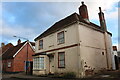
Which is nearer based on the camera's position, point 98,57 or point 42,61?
point 98,57

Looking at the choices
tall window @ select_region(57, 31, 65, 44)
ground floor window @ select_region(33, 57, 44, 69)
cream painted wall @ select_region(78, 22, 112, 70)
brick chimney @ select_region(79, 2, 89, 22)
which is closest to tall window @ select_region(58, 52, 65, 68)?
tall window @ select_region(57, 31, 65, 44)

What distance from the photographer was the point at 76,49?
1318 cm

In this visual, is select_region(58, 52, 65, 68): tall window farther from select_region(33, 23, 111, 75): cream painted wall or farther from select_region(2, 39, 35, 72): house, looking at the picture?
select_region(2, 39, 35, 72): house

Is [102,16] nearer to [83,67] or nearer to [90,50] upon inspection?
[90,50]

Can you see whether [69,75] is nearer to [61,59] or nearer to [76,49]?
[61,59]

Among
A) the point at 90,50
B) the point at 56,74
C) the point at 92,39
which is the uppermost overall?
the point at 92,39

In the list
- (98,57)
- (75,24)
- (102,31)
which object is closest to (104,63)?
(98,57)

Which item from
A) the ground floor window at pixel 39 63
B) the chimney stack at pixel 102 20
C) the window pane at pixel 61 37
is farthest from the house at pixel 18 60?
the chimney stack at pixel 102 20

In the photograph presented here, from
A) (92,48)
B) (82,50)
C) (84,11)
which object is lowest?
(82,50)

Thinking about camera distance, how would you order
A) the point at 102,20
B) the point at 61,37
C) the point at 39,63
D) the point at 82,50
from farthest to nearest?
the point at 102,20 < the point at 39,63 < the point at 61,37 < the point at 82,50

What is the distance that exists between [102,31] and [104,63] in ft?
15.7

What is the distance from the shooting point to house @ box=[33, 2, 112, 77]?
519 inches

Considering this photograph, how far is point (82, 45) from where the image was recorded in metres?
13.4

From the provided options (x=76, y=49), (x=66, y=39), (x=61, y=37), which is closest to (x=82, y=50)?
(x=76, y=49)
